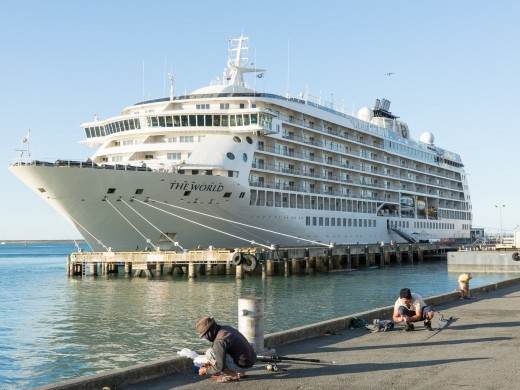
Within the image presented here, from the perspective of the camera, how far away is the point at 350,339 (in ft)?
45.4

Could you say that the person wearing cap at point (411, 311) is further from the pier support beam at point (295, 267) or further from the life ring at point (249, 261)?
the pier support beam at point (295, 267)

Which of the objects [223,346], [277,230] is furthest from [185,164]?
[223,346]

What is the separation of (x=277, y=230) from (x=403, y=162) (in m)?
33.8

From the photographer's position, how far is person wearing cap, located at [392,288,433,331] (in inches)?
577

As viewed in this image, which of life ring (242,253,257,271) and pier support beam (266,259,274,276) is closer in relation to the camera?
life ring (242,253,257,271)

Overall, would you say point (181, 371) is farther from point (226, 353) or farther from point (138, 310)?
point (138, 310)

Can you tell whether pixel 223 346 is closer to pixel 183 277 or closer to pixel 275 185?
pixel 183 277

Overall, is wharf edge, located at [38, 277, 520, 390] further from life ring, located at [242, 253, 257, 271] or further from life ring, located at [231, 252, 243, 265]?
life ring, located at [242, 253, 257, 271]

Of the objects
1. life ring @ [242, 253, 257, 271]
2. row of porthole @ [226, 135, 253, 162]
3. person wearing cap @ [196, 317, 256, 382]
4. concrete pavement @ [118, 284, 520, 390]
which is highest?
row of porthole @ [226, 135, 253, 162]

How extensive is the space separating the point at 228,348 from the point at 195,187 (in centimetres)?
3312

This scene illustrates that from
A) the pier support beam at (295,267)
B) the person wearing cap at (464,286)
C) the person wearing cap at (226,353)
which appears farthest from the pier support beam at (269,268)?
the person wearing cap at (226,353)

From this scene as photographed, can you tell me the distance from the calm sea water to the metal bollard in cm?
562

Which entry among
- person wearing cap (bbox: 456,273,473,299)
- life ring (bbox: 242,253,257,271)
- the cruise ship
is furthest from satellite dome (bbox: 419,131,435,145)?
person wearing cap (bbox: 456,273,473,299)

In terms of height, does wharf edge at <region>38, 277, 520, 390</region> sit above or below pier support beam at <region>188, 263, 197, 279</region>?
below
